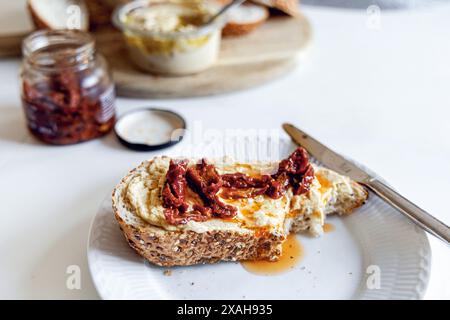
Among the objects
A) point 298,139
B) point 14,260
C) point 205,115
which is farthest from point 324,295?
point 205,115

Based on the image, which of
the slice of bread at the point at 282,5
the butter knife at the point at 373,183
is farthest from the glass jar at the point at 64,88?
the slice of bread at the point at 282,5

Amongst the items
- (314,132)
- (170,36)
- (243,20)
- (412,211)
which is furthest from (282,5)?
(412,211)

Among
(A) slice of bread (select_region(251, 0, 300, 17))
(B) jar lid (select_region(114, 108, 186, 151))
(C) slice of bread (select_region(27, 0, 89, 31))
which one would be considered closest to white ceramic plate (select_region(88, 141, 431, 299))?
(B) jar lid (select_region(114, 108, 186, 151))

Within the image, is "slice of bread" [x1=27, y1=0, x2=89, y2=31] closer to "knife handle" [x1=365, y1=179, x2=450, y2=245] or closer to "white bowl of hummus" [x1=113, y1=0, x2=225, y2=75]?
"white bowl of hummus" [x1=113, y1=0, x2=225, y2=75]

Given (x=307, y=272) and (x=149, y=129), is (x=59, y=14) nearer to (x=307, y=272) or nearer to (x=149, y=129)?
(x=149, y=129)

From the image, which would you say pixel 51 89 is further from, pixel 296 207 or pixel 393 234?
pixel 393 234
